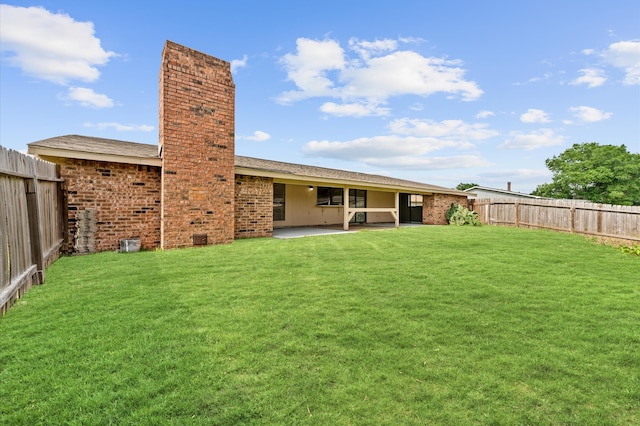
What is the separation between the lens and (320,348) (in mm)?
2801

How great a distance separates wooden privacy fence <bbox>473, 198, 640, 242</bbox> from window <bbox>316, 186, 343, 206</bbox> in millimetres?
8629

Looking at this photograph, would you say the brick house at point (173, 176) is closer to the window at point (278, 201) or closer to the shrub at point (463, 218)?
the window at point (278, 201)

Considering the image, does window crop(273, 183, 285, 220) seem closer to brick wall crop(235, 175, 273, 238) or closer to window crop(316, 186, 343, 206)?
window crop(316, 186, 343, 206)

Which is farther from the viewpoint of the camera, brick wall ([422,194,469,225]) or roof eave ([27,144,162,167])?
brick wall ([422,194,469,225])

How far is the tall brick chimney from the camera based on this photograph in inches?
312

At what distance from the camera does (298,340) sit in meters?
2.93

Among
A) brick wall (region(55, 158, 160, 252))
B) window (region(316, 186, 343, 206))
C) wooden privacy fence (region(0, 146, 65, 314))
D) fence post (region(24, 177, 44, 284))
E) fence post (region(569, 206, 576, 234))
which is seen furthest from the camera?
window (region(316, 186, 343, 206))

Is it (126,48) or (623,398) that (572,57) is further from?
(126,48)

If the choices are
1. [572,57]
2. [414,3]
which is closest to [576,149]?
[572,57]

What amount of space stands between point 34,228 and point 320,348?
5.02 m

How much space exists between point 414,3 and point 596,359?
11361 millimetres

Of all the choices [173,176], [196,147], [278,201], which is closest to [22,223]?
[173,176]

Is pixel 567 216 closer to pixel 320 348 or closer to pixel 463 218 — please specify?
pixel 463 218

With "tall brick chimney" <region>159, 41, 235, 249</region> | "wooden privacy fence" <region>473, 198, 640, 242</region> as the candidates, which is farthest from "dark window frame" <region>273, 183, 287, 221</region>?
"wooden privacy fence" <region>473, 198, 640, 242</region>
